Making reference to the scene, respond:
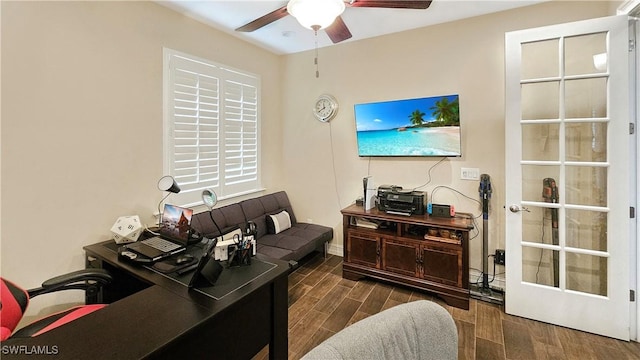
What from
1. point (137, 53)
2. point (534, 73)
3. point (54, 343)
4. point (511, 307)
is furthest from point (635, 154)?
point (137, 53)

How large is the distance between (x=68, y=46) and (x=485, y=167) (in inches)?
146

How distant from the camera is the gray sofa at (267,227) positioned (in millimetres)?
2877

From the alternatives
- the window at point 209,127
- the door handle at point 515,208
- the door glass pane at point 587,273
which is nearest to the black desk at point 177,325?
the window at point 209,127

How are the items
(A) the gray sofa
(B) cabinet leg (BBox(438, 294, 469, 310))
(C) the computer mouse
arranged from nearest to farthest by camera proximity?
(C) the computer mouse < (B) cabinet leg (BBox(438, 294, 469, 310)) < (A) the gray sofa

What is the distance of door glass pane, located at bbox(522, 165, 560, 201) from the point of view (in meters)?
2.37

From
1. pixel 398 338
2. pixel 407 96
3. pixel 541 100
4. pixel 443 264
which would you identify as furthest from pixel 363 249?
pixel 398 338

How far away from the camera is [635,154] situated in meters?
2.08

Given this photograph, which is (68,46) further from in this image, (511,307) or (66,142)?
(511,307)

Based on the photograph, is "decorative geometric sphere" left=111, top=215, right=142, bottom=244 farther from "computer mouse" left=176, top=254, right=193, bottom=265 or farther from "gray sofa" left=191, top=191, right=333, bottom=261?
"computer mouse" left=176, top=254, right=193, bottom=265

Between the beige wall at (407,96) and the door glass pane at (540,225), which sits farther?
the beige wall at (407,96)

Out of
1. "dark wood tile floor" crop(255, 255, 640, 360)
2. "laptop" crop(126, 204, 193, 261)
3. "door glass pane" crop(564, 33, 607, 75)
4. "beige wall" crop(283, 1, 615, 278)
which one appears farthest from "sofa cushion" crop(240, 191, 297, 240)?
"door glass pane" crop(564, 33, 607, 75)

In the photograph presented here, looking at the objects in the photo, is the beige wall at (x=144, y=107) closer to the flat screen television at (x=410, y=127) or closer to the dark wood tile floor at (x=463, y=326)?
the flat screen television at (x=410, y=127)

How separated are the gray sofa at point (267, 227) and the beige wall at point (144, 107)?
0.28 meters

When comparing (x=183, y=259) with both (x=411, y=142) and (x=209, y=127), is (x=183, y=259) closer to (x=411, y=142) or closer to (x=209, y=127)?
(x=209, y=127)
